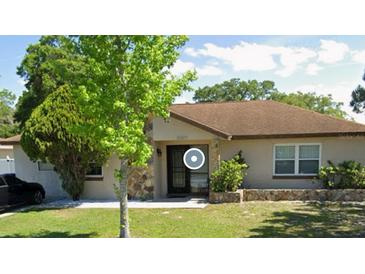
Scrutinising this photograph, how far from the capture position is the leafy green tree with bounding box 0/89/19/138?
37219mm

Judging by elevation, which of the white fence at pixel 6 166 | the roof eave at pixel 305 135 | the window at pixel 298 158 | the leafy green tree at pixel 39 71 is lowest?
the white fence at pixel 6 166

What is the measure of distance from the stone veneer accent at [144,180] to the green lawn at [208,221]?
2.17 m

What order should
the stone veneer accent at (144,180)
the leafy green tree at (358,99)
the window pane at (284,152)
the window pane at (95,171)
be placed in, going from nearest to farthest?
the stone veneer accent at (144,180), the window pane at (284,152), the window pane at (95,171), the leafy green tree at (358,99)

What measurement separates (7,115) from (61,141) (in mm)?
38225

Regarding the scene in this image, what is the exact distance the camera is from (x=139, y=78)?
721 centimetres

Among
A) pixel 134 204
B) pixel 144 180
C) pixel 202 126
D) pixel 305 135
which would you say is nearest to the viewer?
pixel 134 204

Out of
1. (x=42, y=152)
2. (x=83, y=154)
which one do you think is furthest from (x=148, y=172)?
(x=42, y=152)

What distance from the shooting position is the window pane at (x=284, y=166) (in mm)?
13656

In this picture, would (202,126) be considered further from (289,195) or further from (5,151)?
(5,151)

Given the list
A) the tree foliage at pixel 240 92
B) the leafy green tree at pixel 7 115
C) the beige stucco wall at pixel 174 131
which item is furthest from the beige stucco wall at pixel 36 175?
the tree foliage at pixel 240 92

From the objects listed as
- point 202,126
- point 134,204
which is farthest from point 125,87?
point 134,204

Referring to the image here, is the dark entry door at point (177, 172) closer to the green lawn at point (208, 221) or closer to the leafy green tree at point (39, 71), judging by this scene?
the green lawn at point (208, 221)

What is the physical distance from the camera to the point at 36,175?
15.0 metres

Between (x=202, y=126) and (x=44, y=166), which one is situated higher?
(x=202, y=126)
